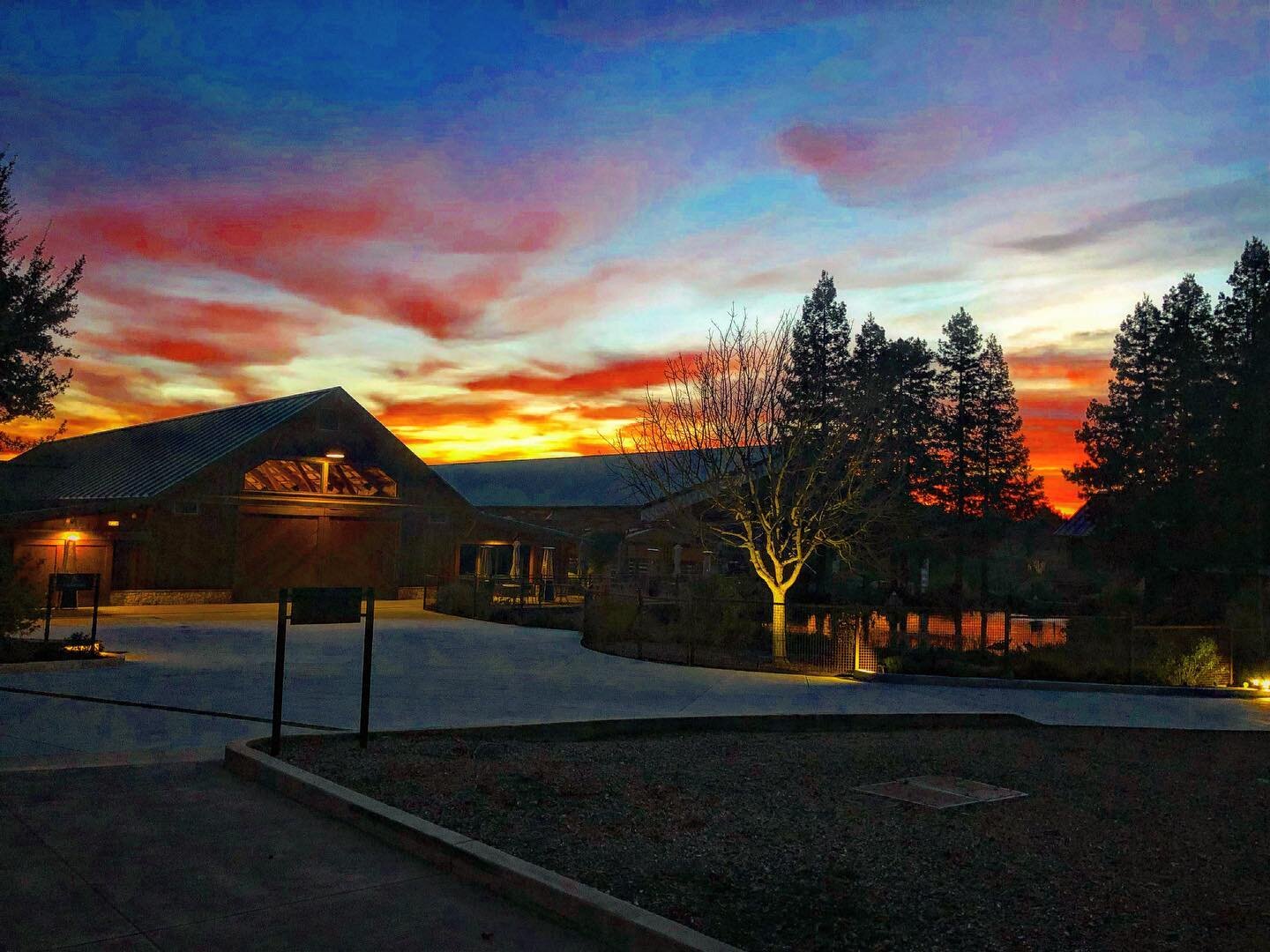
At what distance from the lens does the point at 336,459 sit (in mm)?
37625

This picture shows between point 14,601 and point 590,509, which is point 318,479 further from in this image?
point 590,509

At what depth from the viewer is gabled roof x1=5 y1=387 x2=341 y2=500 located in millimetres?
34594

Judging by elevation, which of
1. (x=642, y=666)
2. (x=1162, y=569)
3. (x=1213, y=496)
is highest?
(x=1213, y=496)

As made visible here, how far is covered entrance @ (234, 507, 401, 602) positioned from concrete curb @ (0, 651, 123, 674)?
18488mm

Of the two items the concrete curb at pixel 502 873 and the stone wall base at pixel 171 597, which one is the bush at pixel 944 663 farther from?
the stone wall base at pixel 171 597

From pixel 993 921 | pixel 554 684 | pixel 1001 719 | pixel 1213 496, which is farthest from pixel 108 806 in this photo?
pixel 1213 496

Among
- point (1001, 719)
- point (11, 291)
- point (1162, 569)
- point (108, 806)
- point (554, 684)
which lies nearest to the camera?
point (108, 806)

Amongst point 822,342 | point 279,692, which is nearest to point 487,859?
point 279,692

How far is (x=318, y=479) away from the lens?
121 feet

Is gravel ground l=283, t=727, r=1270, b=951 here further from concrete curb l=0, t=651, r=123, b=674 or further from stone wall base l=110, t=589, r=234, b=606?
stone wall base l=110, t=589, r=234, b=606

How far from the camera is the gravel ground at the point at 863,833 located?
5.25 m

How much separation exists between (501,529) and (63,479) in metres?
17.7

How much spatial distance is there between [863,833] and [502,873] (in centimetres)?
260

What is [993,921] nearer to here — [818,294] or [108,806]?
[108,806]
